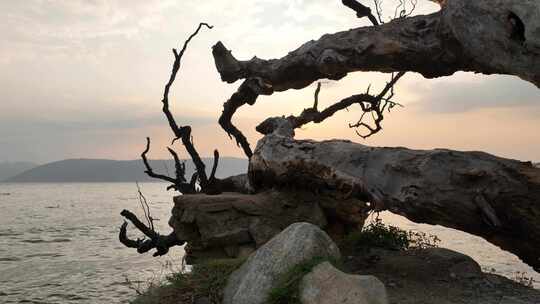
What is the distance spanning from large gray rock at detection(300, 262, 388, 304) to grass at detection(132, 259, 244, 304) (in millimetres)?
A: 1982

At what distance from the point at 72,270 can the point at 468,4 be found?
95.1ft

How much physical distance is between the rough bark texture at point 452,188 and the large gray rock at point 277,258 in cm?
129

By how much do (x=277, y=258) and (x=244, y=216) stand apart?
11.1 feet

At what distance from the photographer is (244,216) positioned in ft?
35.3

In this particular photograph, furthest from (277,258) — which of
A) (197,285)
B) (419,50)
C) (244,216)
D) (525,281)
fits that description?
(525,281)

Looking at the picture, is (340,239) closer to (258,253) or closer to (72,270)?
(258,253)

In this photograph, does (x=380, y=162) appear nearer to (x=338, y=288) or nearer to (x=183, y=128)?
(x=338, y=288)

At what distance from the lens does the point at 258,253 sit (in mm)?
7887

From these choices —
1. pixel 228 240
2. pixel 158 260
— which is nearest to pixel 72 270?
pixel 158 260

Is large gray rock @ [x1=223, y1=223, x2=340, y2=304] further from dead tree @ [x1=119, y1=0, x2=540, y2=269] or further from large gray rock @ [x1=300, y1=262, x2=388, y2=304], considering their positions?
dead tree @ [x1=119, y1=0, x2=540, y2=269]

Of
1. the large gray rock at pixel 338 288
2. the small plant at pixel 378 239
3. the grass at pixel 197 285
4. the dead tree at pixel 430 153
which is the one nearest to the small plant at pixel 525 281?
the small plant at pixel 378 239

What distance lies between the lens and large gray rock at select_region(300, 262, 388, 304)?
20.5 feet

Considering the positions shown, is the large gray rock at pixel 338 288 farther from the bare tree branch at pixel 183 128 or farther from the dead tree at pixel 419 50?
the bare tree branch at pixel 183 128

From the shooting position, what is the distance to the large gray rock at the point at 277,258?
7270mm
